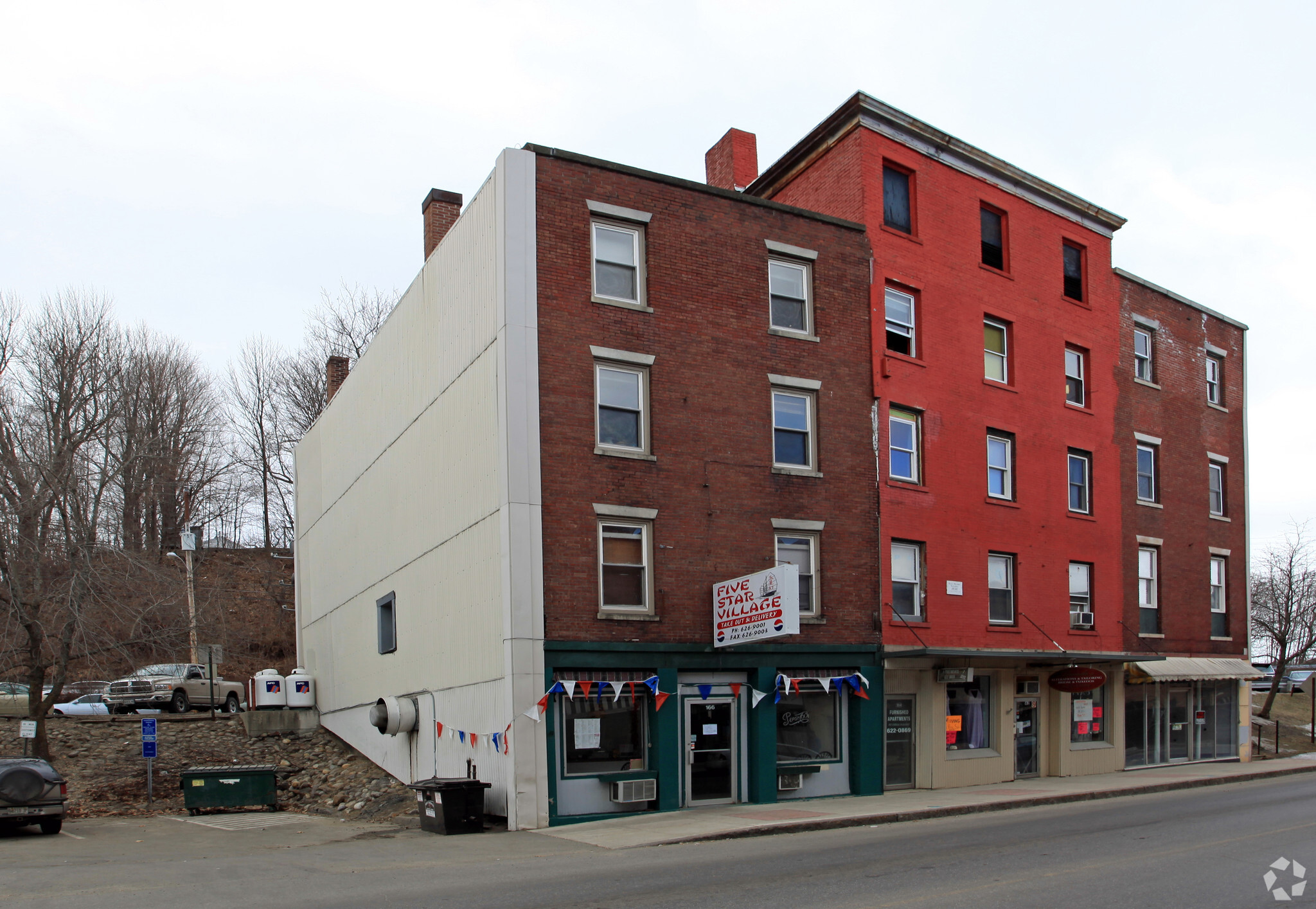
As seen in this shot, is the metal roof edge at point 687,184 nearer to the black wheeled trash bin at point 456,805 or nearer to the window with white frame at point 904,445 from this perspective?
the window with white frame at point 904,445

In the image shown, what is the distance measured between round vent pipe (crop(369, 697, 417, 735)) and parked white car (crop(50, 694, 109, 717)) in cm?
1958

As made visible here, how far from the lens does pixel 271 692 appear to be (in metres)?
32.2

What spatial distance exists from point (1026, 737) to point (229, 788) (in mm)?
17093

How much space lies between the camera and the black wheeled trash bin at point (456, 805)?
17125mm

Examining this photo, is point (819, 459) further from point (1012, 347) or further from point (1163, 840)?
point (1163, 840)

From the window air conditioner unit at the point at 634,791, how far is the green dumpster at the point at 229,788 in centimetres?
875

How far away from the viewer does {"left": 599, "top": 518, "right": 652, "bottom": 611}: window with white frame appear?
19.0m

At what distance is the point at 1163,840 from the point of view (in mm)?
13680

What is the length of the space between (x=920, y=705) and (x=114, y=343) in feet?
109

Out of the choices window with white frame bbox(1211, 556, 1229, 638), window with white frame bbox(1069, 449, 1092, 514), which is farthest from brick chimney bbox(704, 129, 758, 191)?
window with white frame bbox(1211, 556, 1229, 638)

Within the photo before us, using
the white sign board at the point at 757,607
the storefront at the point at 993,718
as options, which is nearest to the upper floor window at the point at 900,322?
the storefront at the point at 993,718

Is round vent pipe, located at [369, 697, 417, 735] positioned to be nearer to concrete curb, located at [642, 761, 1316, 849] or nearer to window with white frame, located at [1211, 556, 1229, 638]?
concrete curb, located at [642, 761, 1316, 849]

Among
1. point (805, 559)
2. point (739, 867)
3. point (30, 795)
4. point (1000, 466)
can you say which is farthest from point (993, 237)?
point (30, 795)

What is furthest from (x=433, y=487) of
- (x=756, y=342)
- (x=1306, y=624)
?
(x=1306, y=624)
